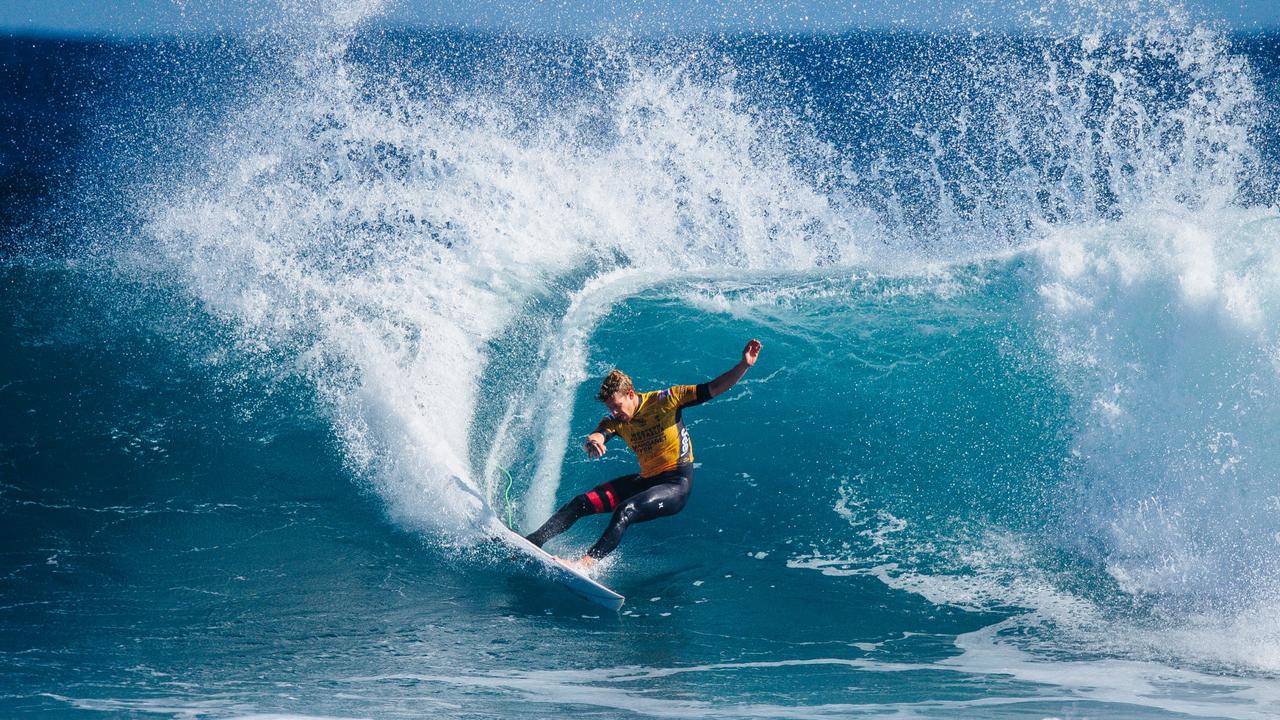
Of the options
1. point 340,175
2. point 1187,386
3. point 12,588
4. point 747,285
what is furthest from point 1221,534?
point 340,175

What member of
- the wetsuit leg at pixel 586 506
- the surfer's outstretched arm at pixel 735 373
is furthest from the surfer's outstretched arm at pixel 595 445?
the surfer's outstretched arm at pixel 735 373

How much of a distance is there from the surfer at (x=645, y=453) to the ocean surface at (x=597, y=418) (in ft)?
1.58

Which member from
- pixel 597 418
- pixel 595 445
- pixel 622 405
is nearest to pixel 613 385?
pixel 622 405

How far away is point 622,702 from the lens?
16.8 feet

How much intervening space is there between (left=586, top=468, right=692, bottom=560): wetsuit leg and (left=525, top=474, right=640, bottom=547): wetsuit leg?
13cm

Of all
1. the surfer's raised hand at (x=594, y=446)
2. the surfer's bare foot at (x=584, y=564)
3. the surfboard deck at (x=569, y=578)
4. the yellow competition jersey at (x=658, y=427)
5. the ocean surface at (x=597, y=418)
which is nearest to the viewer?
the ocean surface at (x=597, y=418)

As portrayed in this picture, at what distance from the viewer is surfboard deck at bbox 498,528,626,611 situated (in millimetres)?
6082

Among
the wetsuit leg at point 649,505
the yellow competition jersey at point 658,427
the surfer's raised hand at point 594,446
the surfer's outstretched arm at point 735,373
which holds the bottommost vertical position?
the wetsuit leg at point 649,505

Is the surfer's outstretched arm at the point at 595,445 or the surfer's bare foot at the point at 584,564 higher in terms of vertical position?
the surfer's outstretched arm at the point at 595,445

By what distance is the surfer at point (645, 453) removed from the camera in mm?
6500

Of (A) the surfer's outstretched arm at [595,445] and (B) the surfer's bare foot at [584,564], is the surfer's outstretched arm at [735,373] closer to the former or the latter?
(A) the surfer's outstretched arm at [595,445]

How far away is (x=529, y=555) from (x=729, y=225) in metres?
6.80

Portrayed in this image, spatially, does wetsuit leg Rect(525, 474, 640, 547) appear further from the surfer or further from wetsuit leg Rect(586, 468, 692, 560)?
wetsuit leg Rect(586, 468, 692, 560)

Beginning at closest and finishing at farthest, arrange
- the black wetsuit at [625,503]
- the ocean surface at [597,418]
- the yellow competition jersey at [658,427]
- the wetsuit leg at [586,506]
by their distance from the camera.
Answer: the ocean surface at [597,418] → the black wetsuit at [625,503] → the wetsuit leg at [586,506] → the yellow competition jersey at [658,427]
